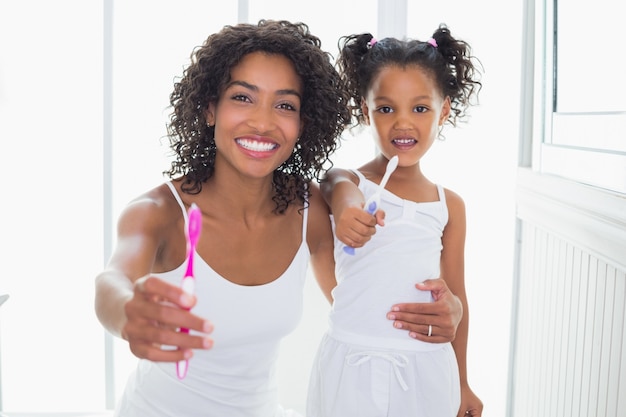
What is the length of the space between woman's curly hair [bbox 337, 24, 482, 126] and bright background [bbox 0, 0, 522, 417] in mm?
609

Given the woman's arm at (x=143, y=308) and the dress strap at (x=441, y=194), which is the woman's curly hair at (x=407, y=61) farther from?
the woman's arm at (x=143, y=308)

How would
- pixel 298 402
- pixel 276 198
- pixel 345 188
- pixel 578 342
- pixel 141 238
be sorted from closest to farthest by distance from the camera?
1. pixel 141 238
2. pixel 345 188
3. pixel 276 198
4. pixel 578 342
5. pixel 298 402

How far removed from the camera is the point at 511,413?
2.27 m

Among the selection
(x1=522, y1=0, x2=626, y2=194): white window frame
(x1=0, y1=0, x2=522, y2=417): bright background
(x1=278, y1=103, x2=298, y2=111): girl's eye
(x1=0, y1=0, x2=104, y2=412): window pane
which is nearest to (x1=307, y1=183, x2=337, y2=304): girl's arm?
(x1=278, y1=103, x2=298, y2=111): girl's eye

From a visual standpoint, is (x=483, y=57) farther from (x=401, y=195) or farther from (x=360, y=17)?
(x=401, y=195)

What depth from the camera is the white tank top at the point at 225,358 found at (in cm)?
129

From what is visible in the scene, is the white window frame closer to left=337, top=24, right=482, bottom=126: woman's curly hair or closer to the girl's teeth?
left=337, top=24, right=482, bottom=126: woman's curly hair

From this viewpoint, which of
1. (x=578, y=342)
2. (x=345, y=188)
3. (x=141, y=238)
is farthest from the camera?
(x=578, y=342)

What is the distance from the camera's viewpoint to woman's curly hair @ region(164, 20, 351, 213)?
4.38 ft

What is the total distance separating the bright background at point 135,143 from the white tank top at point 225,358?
92 centimetres

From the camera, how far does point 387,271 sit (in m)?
1.43

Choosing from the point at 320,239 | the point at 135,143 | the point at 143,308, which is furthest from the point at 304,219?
the point at 135,143

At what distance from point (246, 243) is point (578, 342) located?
2.65 ft

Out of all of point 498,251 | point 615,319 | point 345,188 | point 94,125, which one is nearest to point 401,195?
point 345,188
